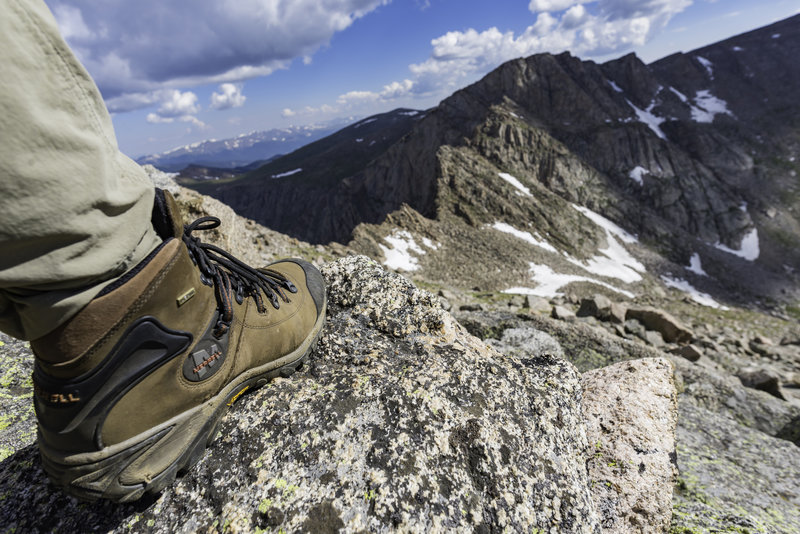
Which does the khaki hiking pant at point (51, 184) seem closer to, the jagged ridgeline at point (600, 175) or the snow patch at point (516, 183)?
the jagged ridgeline at point (600, 175)

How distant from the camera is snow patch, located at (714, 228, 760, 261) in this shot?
65062 millimetres

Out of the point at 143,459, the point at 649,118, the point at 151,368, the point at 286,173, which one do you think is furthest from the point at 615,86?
the point at 286,173

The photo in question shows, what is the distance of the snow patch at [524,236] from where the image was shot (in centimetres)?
4291

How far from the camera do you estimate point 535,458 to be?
2.54 meters

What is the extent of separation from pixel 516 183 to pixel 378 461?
57069mm

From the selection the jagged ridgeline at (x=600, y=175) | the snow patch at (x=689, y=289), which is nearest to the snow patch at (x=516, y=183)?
the jagged ridgeline at (x=600, y=175)

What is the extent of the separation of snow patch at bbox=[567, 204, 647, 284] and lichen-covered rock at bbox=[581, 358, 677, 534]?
42.8 metres

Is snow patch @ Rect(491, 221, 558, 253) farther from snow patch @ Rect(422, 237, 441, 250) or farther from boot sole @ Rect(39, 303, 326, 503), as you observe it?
boot sole @ Rect(39, 303, 326, 503)

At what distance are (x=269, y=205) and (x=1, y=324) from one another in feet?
450

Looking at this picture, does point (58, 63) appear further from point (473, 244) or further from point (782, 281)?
point (782, 281)

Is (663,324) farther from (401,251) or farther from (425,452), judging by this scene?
(401,251)

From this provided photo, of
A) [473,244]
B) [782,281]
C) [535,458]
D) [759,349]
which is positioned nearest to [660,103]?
[782,281]

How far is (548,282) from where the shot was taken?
34.1m

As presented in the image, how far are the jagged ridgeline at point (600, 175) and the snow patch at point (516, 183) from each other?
488 mm
